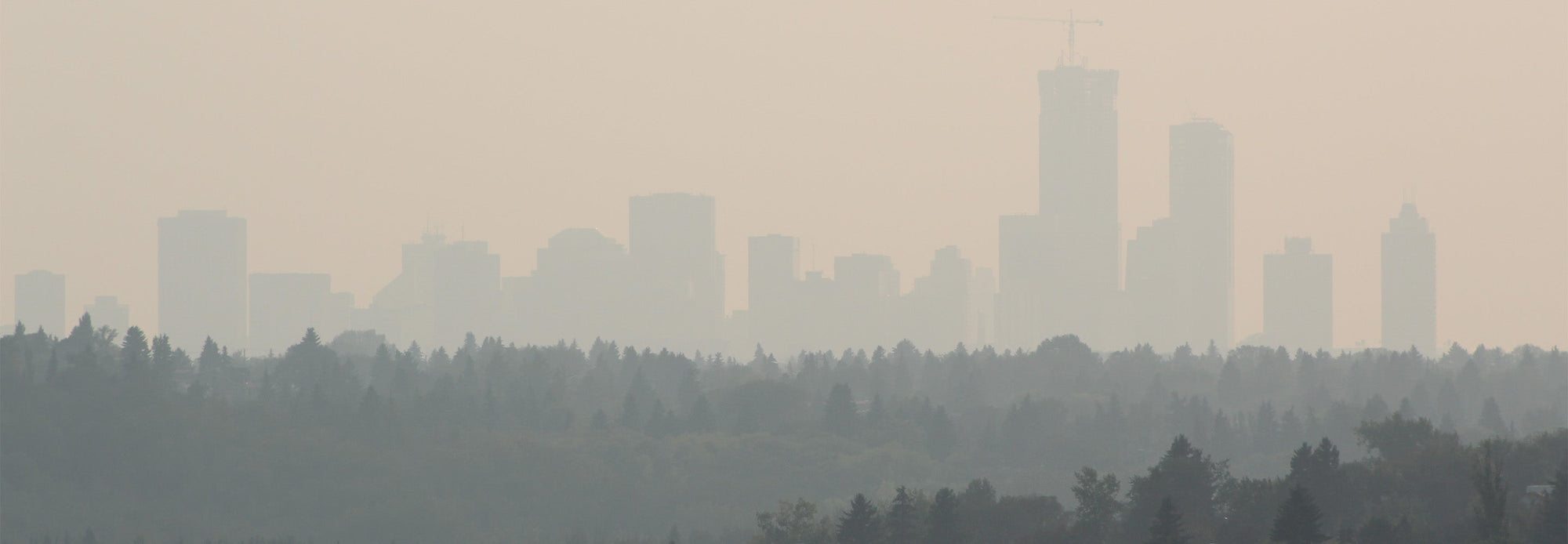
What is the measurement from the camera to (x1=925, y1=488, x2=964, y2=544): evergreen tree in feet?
419

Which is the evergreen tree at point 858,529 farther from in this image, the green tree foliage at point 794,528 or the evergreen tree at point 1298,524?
the evergreen tree at point 1298,524

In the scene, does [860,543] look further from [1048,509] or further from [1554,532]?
[1554,532]

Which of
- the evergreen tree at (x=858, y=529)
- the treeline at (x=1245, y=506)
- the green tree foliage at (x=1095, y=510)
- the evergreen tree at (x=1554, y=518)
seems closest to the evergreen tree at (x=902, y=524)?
the treeline at (x=1245, y=506)

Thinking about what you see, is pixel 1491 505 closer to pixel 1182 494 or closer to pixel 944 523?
pixel 1182 494

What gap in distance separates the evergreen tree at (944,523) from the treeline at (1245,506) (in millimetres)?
85

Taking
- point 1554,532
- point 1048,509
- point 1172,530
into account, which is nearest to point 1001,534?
point 1048,509

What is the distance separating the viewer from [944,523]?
12788cm

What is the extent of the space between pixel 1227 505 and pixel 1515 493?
17.0 m

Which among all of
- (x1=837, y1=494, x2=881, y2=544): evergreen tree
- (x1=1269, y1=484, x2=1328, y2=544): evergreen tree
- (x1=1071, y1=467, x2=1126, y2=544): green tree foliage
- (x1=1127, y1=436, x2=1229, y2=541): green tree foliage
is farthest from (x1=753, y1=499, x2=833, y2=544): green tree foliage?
(x1=1269, y1=484, x2=1328, y2=544): evergreen tree

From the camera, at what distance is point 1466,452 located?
453ft

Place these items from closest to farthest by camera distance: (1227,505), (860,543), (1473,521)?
(1473,521)
(860,543)
(1227,505)

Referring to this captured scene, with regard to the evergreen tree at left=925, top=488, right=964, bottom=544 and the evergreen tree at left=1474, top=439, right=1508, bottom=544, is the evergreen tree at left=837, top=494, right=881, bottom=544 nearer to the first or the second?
the evergreen tree at left=925, top=488, right=964, bottom=544

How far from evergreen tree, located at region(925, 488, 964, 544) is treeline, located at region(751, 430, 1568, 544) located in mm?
85

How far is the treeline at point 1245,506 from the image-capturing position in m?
118
